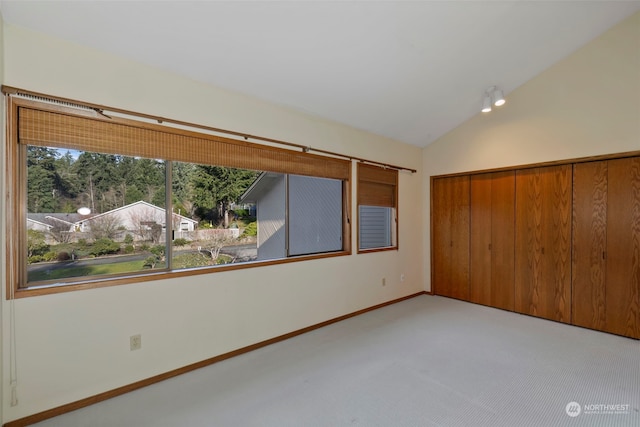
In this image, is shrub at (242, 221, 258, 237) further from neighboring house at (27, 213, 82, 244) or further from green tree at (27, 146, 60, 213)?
green tree at (27, 146, 60, 213)

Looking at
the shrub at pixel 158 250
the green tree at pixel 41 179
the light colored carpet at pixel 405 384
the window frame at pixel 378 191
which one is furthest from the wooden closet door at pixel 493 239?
the green tree at pixel 41 179

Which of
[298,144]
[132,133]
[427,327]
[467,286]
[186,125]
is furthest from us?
[467,286]

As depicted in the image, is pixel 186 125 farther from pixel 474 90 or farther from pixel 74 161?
pixel 474 90

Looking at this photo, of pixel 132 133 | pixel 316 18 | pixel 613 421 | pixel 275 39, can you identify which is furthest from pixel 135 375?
pixel 613 421

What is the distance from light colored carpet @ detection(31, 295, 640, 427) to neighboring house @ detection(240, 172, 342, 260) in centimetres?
101

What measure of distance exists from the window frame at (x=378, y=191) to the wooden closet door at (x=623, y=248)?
243 cm

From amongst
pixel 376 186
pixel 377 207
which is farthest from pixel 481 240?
pixel 376 186

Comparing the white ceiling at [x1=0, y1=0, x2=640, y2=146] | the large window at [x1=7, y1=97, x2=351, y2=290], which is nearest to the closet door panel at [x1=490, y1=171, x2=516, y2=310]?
the white ceiling at [x1=0, y1=0, x2=640, y2=146]

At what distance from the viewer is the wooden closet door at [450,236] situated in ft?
14.8

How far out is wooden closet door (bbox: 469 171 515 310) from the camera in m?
4.03

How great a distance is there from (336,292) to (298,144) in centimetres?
187

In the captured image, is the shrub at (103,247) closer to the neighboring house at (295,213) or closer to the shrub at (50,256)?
the shrub at (50,256)

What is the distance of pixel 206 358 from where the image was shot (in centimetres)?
258

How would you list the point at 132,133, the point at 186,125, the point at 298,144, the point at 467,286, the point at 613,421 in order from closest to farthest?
1. the point at 613,421
2. the point at 132,133
3. the point at 186,125
4. the point at 298,144
5. the point at 467,286
